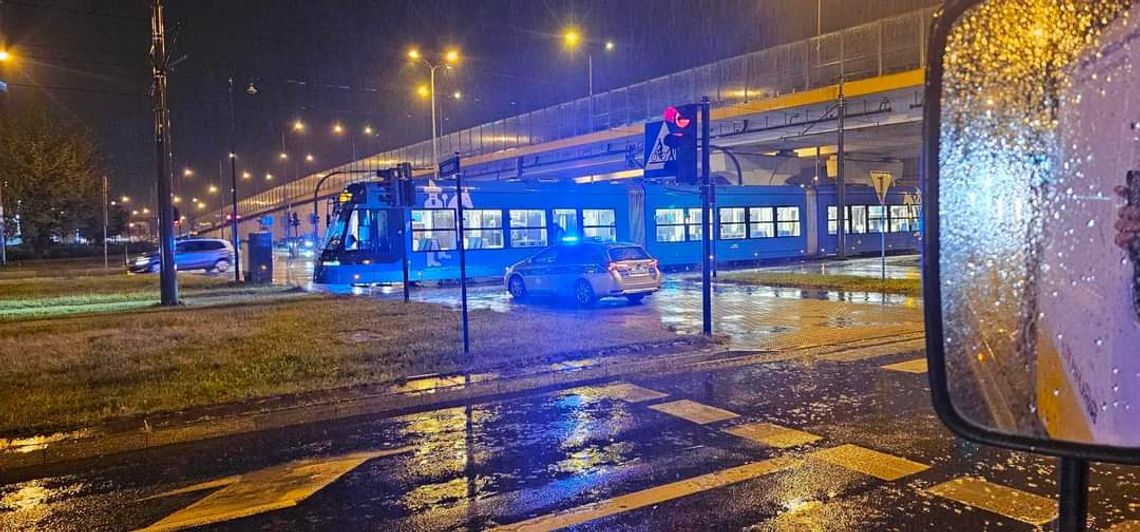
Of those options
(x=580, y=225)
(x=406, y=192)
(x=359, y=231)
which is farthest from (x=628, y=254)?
(x=580, y=225)

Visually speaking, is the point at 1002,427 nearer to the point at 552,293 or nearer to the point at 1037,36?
the point at 1037,36

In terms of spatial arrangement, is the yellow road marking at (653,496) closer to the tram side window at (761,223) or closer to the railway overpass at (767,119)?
the railway overpass at (767,119)

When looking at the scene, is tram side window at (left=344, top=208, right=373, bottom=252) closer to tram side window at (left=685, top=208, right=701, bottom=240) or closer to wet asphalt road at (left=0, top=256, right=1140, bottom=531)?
tram side window at (left=685, top=208, right=701, bottom=240)

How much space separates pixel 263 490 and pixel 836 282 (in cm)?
1785

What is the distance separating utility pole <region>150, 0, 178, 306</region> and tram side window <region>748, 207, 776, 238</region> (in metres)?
21.1

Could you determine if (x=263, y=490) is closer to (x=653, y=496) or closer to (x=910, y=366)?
(x=653, y=496)

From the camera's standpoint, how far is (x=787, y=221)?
33281mm

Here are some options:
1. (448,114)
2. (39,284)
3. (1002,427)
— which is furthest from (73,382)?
(448,114)

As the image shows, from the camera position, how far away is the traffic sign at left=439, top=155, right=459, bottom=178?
10625 millimetres

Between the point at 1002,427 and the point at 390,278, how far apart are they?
23326 mm

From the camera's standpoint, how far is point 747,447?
6402 millimetres

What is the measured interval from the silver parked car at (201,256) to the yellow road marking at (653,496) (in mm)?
38179

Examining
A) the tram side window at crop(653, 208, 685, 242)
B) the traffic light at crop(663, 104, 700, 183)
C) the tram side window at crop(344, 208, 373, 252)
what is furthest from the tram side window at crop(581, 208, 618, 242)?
the traffic light at crop(663, 104, 700, 183)

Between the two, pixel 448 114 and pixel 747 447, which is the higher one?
pixel 448 114
